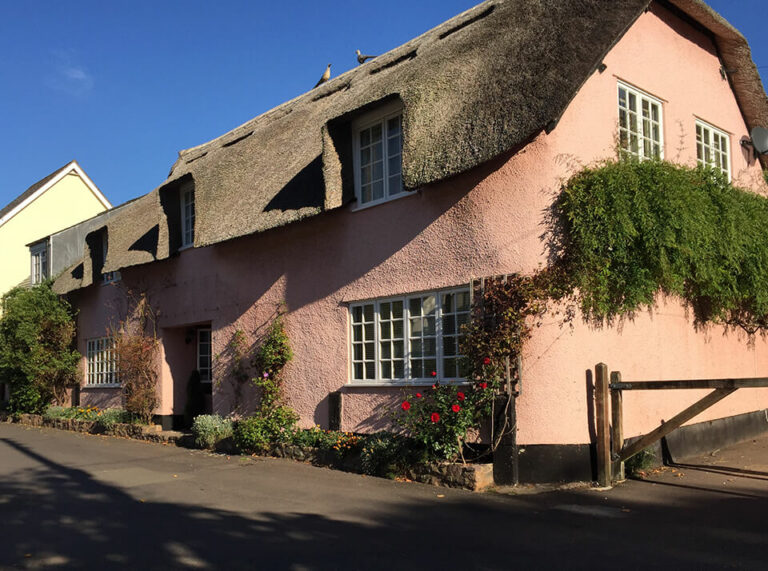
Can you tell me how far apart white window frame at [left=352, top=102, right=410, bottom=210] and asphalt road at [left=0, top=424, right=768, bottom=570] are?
13.0ft

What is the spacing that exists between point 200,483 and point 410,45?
8.38 m

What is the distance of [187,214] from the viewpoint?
14773 mm

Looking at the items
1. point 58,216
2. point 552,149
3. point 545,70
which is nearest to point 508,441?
point 552,149

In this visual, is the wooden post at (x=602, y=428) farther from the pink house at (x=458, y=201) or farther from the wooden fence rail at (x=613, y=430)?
the pink house at (x=458, y=201)

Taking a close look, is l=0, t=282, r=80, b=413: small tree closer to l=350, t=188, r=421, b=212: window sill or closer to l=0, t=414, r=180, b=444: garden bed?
l=0, t=414, r=180, b=444: garden bed

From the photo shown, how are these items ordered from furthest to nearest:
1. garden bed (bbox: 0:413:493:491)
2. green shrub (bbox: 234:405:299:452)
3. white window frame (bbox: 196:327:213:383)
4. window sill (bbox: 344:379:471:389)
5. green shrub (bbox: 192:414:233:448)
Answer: white window frame (bbox: 196:327:213:383) → green shrub (bbox: 192:414:233:448) → green shrub (bbox: 234:405:299:452) → window sill (bbox: 344:379:471:389) → garden bed (bbox: 0:413:493:491)

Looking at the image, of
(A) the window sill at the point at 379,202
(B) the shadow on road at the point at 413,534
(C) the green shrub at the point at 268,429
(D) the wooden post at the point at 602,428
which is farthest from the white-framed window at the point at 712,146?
(C) the green shrub at the point at 268,429

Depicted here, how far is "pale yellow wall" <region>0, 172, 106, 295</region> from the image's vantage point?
27.4m

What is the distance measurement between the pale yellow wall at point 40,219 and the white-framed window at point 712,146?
24.5 metres

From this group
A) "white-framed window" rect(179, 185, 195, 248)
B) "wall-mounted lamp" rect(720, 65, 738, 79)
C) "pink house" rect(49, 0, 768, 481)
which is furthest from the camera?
"white-framed window" rect(179, 185, 195, 248)

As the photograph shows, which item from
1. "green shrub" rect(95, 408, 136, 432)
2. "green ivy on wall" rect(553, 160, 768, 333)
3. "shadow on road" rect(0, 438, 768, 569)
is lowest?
"shadow on road" rect(0, 438, 768, 569)

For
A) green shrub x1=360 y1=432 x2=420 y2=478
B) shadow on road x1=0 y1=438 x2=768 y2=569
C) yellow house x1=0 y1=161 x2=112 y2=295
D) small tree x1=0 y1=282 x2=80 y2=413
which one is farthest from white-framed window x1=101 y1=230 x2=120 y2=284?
yellow house x1=0 y1=161 x2=112 y2=295

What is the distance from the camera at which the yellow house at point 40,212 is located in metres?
27.4

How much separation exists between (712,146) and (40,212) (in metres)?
25.6
